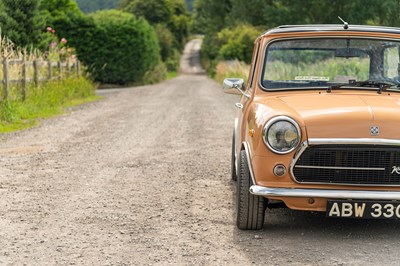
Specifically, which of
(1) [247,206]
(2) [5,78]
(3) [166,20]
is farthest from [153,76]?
(3) [166,20]

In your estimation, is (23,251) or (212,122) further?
(212,122)

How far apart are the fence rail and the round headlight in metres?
10.3

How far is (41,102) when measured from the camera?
52.4 feet

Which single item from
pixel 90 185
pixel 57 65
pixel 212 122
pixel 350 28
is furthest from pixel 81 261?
pixel 57 65

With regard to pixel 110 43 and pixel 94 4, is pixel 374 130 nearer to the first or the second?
pixel 110 43

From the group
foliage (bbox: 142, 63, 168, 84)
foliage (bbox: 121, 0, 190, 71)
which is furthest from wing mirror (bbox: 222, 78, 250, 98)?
foliage (bbox: 121, 0, 190, 71)

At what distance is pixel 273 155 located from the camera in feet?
15.6

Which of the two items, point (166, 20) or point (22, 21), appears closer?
point (22, 21)

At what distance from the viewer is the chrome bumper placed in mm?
A: 4633

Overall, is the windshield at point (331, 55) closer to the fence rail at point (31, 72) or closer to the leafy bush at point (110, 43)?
the fence rail at point (31, 72)

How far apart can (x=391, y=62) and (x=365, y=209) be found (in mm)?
2050

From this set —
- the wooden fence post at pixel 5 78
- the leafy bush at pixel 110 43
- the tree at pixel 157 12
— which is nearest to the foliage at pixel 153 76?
the leafy bush at pixel 110 43

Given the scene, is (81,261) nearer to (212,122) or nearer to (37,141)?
(37,141)

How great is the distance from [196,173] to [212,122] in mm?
5923
